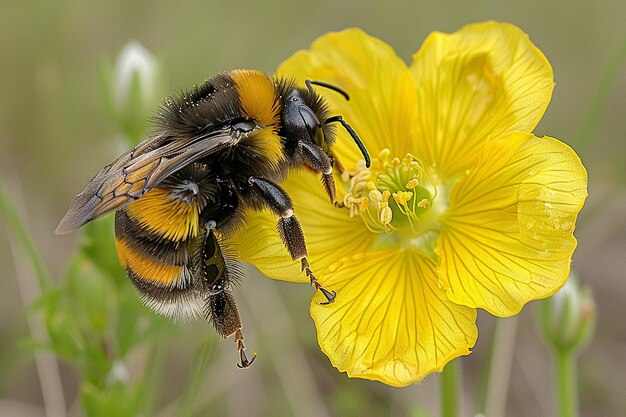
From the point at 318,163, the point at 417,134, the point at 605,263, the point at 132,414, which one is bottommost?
the point at 605,263

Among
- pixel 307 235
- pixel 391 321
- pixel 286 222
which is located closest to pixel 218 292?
pixel 286 222

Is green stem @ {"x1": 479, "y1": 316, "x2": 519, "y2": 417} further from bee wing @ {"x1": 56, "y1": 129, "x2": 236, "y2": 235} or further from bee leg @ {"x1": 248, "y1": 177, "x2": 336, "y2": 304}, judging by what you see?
bee wing @ {"x1": 56, "y1": 129, "x2": 236, "y2": 235}

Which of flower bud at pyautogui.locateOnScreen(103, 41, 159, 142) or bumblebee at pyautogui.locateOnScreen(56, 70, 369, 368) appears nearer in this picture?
bumblebee at pyautogui.locateOnScreen(56, 70, 369, 368)

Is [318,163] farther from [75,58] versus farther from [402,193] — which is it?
[75,58]

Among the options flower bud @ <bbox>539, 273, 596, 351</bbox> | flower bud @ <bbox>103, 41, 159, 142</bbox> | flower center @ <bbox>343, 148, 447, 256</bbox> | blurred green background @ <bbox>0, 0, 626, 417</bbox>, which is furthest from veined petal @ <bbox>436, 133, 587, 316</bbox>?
flower bud @ <bbox>103, 41, 159, 142</bbox>

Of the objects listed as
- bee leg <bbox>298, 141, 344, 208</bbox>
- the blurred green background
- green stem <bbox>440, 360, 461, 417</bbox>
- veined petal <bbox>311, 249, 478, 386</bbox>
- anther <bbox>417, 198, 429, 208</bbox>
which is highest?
bee leg <bbox>298, 141, 344, 208</bbox>

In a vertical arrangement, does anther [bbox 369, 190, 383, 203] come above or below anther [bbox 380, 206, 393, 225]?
above

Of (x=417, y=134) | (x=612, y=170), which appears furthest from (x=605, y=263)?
(x=417, y=134)
